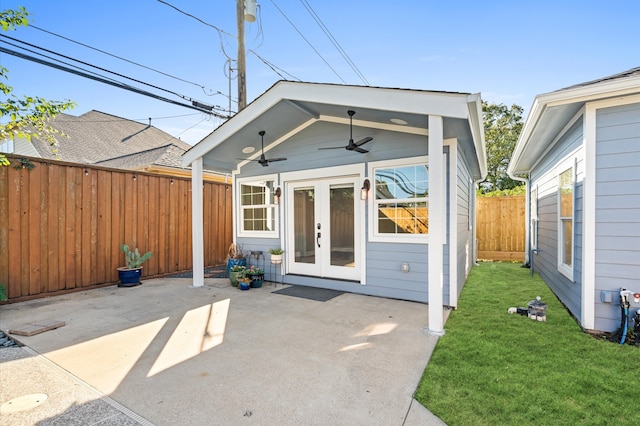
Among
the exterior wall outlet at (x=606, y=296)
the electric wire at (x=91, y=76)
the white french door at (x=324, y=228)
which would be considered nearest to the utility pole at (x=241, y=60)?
the electric wire at (x=91, y=76)

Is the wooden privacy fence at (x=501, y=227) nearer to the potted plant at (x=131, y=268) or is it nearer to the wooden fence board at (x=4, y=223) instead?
the potted plant at (x=131, y=268)

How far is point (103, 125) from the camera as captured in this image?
46.3 ft

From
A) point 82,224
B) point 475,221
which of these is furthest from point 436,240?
point 475,221

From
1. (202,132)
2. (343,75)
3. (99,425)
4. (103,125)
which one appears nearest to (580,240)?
(99,425)

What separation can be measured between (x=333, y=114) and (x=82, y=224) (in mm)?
4884

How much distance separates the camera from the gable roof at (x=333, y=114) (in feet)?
11.8

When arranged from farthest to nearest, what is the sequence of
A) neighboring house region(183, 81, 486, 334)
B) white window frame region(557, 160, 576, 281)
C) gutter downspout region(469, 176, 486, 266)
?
1. gutter downspout region(469, 176, 486, 266)
2. white window frame region(557, 160, 576, 281)
3. neighboring house region(183, 81, 486, 334)

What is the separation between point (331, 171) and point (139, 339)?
3714mm

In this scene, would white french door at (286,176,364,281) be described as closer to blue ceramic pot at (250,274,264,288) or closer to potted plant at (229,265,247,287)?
blue ceramic pot at (250,274,264,288)

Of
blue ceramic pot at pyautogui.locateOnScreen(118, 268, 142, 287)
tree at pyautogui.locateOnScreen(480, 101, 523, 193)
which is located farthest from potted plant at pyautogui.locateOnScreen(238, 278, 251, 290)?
tree at pyautogui.locateOnScreen(480, 101, 523, 193)

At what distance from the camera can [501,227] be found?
9656mm

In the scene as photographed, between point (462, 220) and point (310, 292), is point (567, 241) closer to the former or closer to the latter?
point (462, 220)

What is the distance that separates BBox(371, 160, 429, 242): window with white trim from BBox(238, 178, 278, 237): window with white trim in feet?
7.17

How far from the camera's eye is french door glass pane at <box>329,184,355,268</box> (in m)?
5.49
